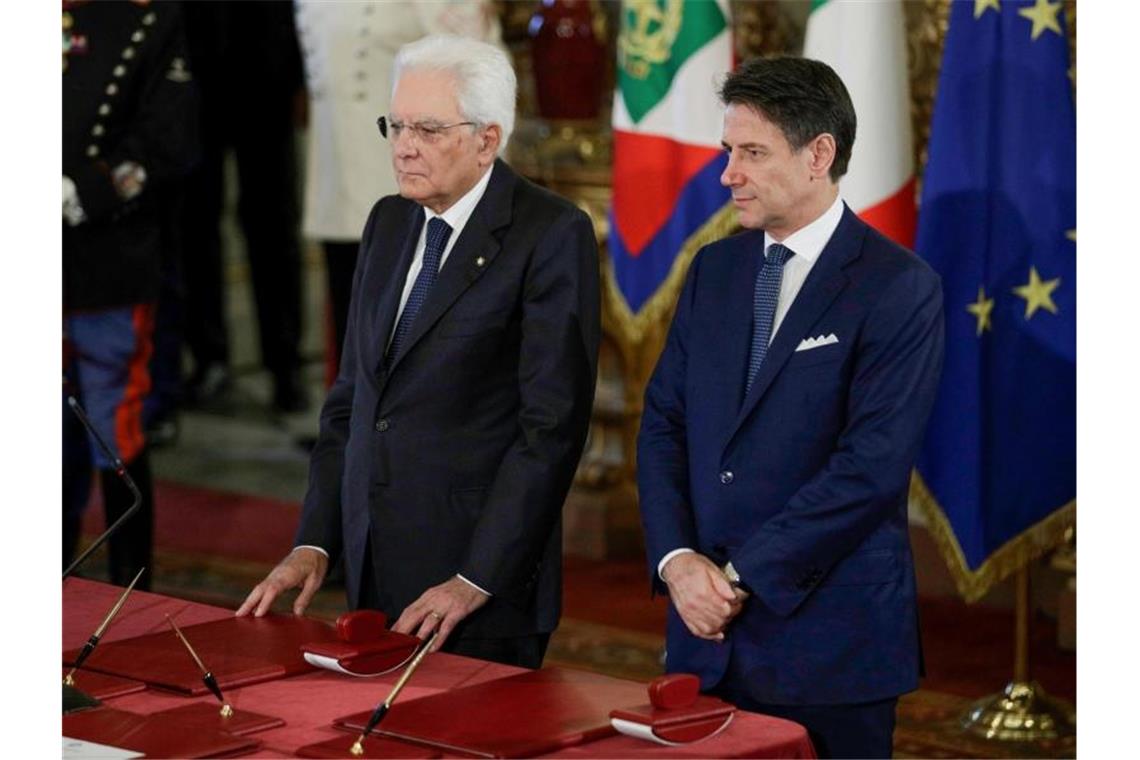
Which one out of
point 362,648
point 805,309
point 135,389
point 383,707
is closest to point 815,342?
point 805,309

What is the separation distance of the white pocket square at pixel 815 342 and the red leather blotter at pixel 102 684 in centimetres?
98

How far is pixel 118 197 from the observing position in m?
4.82

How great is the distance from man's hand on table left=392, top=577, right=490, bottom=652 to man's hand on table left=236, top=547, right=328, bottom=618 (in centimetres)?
17

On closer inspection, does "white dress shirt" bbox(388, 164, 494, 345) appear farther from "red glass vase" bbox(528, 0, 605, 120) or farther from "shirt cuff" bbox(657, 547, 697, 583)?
"red glass vase" bbox(528, 0, 605, 120)

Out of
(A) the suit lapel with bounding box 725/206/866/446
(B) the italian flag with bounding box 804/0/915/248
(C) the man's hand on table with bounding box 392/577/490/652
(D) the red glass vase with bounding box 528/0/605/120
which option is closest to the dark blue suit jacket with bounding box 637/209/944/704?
(A) the suit lapel with bounding box 725/206/866/446

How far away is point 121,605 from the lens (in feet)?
9.67

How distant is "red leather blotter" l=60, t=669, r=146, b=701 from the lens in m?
2.56

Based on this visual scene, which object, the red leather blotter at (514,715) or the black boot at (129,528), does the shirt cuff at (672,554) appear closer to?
the red leather blotter at (514,715)

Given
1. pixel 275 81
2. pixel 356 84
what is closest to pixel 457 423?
pixel 356 84

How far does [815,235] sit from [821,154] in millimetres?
121

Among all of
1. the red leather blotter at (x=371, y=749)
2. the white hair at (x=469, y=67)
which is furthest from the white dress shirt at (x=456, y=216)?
the red leather blotter at (x=371, y=749)

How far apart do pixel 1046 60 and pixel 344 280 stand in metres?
2.41

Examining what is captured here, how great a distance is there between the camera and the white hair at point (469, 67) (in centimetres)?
302

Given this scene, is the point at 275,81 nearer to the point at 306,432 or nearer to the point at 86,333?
the point at 306,432
